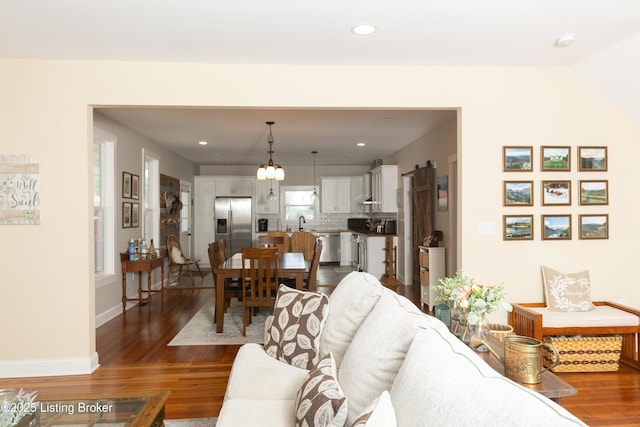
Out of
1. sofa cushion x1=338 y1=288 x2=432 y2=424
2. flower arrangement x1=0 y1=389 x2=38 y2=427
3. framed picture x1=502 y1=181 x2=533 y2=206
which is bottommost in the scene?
flower arrangement x1=0 y1=389 x2=38 y2=427

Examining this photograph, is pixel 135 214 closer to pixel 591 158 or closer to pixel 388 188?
pixel 388 188

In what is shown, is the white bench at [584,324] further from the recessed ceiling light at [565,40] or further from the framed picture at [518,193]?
the recessed ceiling light at [565,40]

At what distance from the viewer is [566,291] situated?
3893 millimetres

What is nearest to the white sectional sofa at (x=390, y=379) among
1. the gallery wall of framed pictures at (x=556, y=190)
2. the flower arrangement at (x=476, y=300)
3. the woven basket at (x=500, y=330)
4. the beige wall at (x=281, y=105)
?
the flower arrangement at (x=476, y=300)

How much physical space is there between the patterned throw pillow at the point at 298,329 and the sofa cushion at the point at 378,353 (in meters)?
0.69

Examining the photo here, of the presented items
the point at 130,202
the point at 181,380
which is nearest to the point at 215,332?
the point at 181,380

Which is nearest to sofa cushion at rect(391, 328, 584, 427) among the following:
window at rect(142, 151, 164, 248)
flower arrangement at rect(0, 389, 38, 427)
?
flower arrangement at rect(0, 389, 38, 427)

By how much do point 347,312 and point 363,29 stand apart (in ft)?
6.52

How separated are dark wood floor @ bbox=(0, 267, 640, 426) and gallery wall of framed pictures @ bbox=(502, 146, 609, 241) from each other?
1231 mm

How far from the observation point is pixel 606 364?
146 inches

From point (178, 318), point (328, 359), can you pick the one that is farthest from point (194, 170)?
point (328, 359)

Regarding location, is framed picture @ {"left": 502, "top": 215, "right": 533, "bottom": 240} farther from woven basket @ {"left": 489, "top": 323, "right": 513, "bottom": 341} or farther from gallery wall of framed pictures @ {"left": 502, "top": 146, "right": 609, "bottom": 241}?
woven basket @ {"left": 489, "top": 323, "right": 513, "bottom": 341}

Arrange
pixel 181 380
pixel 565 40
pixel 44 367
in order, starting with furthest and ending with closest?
1. pixel 44 367
2. pixel 181 380
3. pixel 565 40

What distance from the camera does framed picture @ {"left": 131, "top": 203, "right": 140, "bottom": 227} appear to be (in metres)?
6.30
